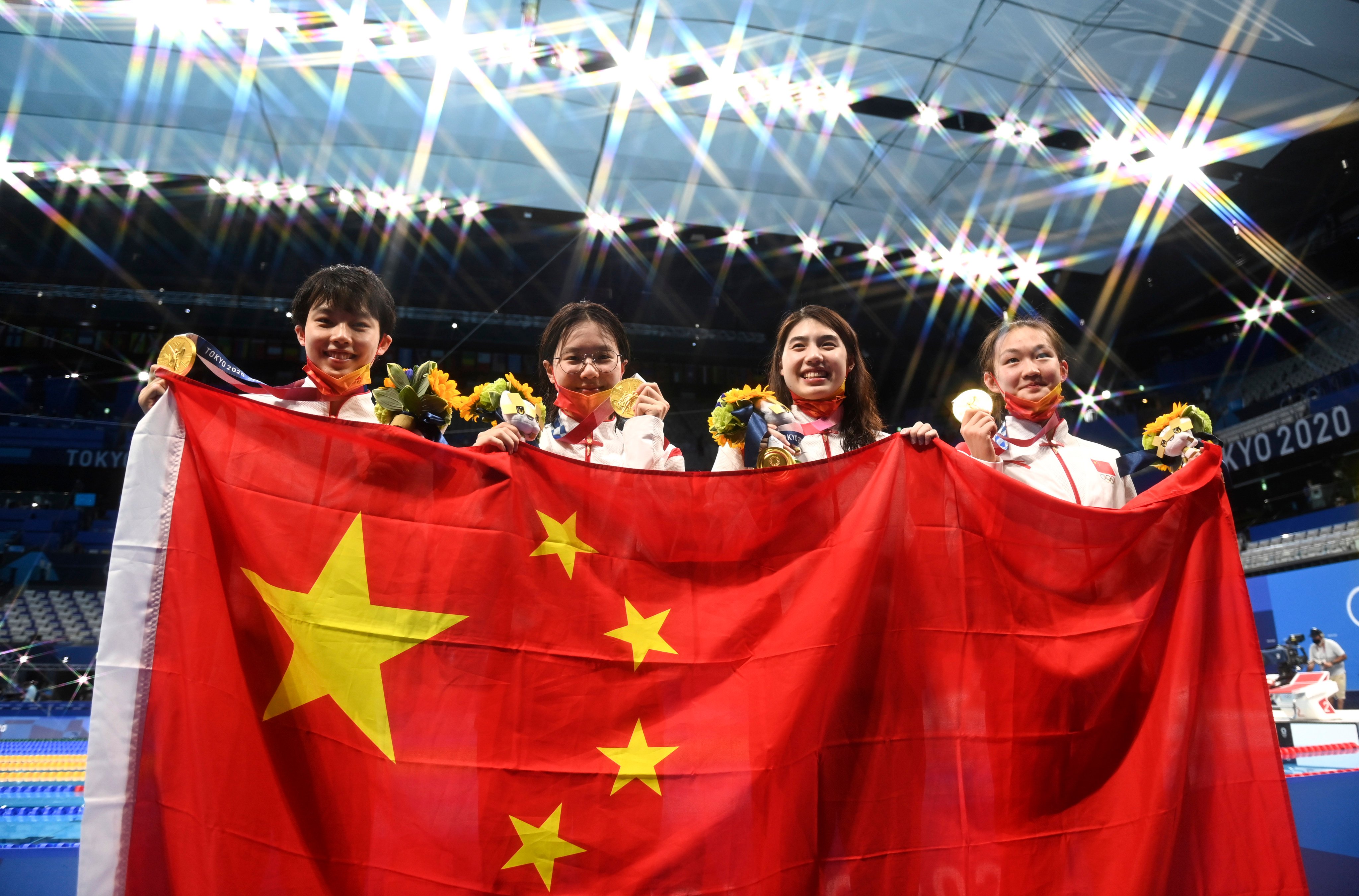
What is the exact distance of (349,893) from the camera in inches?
63.6

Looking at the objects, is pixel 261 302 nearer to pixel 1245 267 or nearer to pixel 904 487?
pixel 904 487

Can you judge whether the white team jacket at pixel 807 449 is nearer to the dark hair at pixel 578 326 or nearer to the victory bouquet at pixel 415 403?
the dark hair at pixel 578 326

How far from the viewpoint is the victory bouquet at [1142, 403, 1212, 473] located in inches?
91.8

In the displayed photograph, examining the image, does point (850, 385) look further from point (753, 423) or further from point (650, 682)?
point (650, 682)

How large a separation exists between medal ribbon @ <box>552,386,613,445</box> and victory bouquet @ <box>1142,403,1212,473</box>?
1.53m

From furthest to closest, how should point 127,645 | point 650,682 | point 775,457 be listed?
point 775,457 < point 650,682 < point 127,645

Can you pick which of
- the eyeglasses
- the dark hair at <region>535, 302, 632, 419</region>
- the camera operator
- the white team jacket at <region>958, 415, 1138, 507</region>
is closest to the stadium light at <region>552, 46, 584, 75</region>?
the dark hair at <region>535, 302, 632, 419</region>

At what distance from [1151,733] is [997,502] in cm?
62

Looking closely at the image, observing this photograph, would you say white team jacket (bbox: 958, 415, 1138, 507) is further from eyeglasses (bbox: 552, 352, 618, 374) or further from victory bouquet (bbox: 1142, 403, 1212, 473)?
eyeglasses (bbox: 552, 352, 618, 374)

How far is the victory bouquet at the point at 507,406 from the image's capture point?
6.98 feet

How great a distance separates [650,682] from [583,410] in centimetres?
91

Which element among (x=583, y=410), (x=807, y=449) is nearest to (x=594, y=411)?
(x=583, y=410)

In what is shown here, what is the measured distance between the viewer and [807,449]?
2.46 meters

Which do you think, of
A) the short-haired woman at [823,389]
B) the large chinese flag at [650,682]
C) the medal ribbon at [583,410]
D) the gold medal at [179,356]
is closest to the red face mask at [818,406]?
the short-haired woman at [823,389]
